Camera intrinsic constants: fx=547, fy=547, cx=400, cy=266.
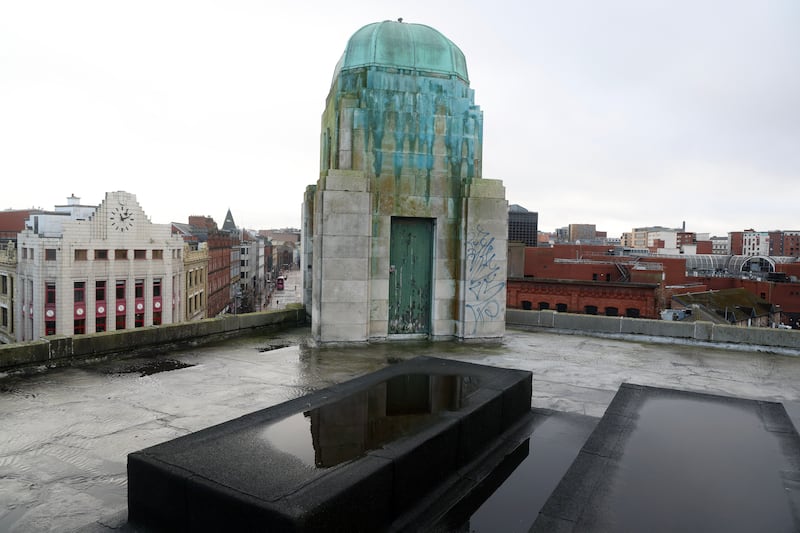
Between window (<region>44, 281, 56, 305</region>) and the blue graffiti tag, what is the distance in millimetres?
45357

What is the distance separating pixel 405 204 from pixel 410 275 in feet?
6.24

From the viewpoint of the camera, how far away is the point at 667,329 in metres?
15.6

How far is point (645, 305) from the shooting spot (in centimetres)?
4578

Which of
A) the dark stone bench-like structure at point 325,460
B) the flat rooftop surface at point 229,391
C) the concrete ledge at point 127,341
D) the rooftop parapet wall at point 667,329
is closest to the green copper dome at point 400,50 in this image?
the flat rooftop surface at point 229,391

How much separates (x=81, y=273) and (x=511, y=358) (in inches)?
1865

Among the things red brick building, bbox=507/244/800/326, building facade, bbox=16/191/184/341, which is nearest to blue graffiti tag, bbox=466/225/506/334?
red brick building, bbox=507/244/800/326

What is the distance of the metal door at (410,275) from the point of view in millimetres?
14477

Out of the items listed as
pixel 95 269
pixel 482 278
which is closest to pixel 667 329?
pixel 482 278

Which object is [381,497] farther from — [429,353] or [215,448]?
[429,353]

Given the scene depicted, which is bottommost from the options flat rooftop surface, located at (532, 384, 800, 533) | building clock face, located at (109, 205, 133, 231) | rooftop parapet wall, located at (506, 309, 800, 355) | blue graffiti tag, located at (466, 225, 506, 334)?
rooftop parapet wall, located at (506, 309, 800, 355)

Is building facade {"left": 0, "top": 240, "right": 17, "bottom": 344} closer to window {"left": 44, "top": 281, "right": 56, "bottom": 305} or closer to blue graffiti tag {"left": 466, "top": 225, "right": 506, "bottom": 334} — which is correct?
window {"left": 44, "top": 281, "right": 56, "bottom": 305}

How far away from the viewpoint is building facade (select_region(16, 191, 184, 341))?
47.0 m

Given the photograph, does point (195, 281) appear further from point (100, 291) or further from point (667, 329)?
point (667, 329)

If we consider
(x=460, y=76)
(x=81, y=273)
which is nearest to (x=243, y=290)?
(x=81, y=273)
